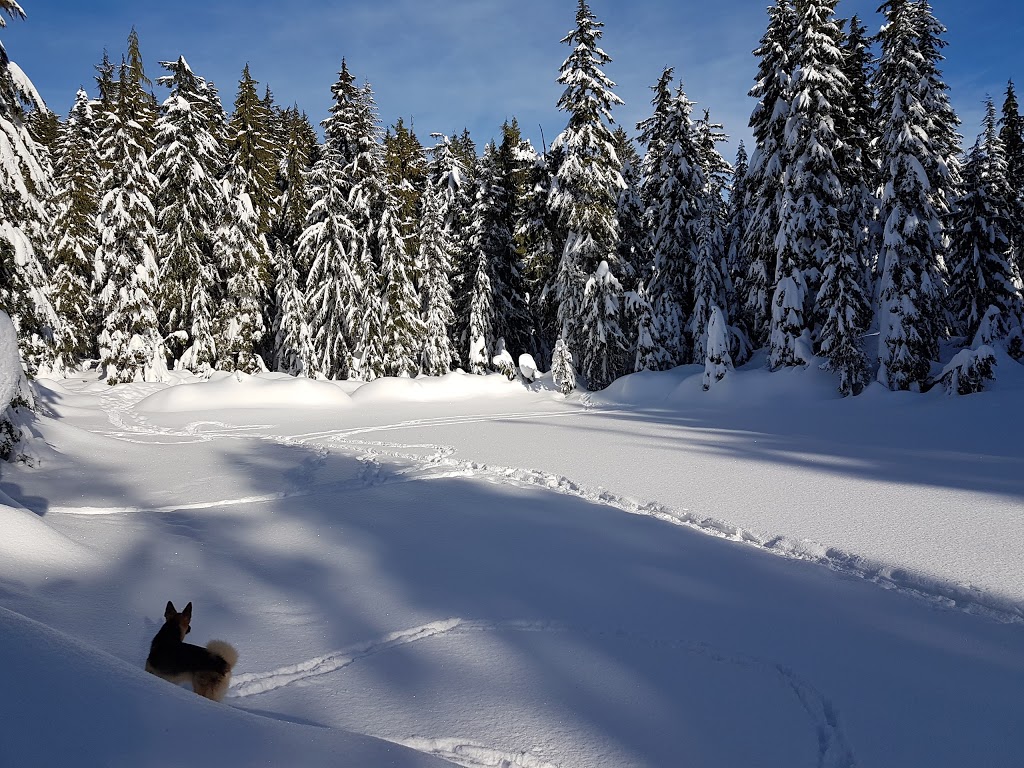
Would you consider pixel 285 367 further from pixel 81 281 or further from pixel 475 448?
pixel 475 448

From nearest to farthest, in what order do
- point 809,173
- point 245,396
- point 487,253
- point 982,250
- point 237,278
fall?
1. point 809,173
2. point 245,396
3. point 982,250
4. point 237,278
5. point 487,253

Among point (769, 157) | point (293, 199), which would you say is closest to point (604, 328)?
point (769, 157)

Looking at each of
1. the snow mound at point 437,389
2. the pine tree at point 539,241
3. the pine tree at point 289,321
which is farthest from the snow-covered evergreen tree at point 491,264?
the pine tree at point 289,321

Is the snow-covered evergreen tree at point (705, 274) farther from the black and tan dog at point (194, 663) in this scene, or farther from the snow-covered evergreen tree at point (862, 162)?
the black and tan dog at point (194, 663)

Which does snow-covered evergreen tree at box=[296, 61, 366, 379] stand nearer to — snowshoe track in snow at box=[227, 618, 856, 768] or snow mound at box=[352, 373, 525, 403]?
snow mound at box=[352, 373, 525, 403]

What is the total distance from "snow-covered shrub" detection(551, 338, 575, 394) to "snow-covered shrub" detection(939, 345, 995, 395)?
1318cm

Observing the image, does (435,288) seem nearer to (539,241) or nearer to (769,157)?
(539,241)

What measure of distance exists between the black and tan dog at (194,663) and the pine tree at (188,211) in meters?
26.1

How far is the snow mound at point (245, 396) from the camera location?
19578 mm

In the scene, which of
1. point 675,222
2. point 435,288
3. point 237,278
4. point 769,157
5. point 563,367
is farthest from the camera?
point 435,288

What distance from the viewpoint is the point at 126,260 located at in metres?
24.5

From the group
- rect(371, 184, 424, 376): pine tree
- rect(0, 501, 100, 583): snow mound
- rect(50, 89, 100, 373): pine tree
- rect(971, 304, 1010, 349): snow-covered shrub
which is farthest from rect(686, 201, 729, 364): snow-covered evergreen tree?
rect(50, 89, 100, 373): pine tree

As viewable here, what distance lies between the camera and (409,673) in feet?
12.2

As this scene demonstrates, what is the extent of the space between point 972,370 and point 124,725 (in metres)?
17.3
